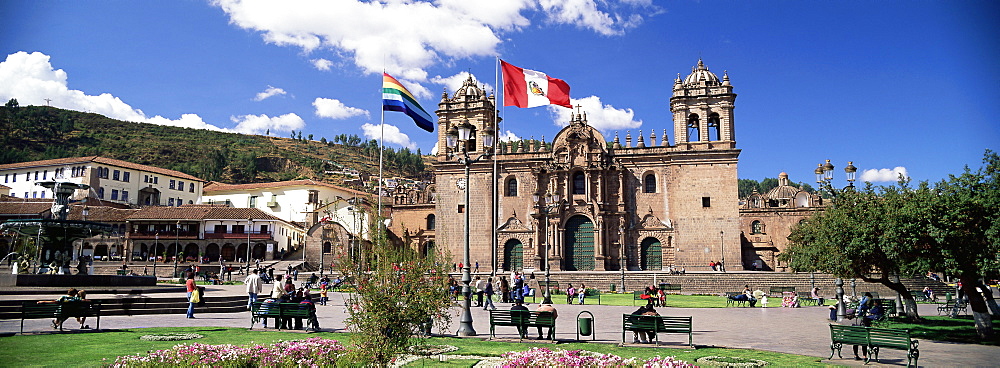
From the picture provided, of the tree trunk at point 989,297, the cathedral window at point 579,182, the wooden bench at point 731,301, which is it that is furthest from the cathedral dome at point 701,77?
the tree trunk at point 989,297

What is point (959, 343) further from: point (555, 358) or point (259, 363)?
point (259, 363)

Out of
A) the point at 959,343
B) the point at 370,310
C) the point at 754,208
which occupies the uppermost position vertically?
the point at 754,208

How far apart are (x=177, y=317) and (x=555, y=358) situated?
1379cm

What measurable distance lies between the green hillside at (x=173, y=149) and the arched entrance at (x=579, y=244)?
70.8m

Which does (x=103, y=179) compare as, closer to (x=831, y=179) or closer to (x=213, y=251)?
(x=213, y=251)

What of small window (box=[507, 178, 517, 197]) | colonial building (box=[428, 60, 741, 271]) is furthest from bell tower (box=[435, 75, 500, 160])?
small window (box=[507, 178, 517, 197])

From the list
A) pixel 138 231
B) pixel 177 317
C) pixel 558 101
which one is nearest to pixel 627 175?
pixel 558 101

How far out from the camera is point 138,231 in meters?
57.5

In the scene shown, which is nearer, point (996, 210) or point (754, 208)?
point (996, 210)

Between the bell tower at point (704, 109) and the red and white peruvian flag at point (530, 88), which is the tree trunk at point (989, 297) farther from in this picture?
the bell tower at point (704, 109)

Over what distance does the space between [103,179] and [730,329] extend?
2887 inches

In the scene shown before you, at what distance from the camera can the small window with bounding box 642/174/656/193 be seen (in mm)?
48188

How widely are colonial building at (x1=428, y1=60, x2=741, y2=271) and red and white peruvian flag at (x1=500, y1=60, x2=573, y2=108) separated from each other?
18535mm

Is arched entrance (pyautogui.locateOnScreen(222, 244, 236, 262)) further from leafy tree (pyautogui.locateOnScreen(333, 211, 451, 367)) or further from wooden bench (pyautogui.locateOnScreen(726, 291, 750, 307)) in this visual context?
leafy tree (pyautogui.locateOnScreen(333, 211, 451, 367))
